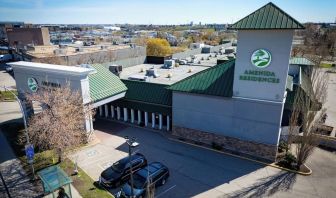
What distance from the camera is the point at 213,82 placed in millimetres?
25953

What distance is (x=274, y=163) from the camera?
77.9 ft

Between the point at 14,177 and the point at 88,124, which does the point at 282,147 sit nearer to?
the point at 88,124

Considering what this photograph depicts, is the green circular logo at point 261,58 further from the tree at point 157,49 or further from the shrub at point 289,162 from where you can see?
the tree at point 157,49

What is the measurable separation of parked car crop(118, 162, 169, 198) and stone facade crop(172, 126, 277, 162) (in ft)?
25.1

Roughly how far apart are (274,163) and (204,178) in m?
7.27

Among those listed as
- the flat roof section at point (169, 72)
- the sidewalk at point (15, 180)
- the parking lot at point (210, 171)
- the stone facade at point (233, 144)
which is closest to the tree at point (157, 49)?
the flat roof section at point (169, 72)

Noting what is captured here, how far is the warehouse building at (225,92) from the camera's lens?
22.1m

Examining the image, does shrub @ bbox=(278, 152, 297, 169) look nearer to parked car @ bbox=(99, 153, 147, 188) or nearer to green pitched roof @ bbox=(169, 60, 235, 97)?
green pitched roof @ bbox=(169, 60, 235, 97)

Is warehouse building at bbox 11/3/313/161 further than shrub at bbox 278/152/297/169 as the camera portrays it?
No

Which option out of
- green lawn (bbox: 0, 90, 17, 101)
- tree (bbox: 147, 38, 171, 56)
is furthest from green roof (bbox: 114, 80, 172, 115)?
tree (bbox: 147, 38, 171, 56)

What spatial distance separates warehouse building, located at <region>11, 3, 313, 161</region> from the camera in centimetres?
2206

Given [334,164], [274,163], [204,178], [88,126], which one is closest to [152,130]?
[88,126]

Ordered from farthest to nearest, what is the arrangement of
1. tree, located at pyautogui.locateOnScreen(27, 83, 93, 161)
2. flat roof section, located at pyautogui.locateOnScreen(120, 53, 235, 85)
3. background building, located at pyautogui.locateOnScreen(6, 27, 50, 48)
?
background building, located at pyautogui.locateOnScreen(6, 27, 50, 48) → flat roof section, located at pyautogui.locateOnScreen(120, 53, 235, 85) → tree, located at pyautogui.locateOnScreen(27, 83, 93, 161)

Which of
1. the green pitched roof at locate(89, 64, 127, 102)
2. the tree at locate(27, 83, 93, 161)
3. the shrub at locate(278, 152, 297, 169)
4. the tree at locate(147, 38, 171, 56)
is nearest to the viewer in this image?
the tree at locate(27, 83, 93, 161)
